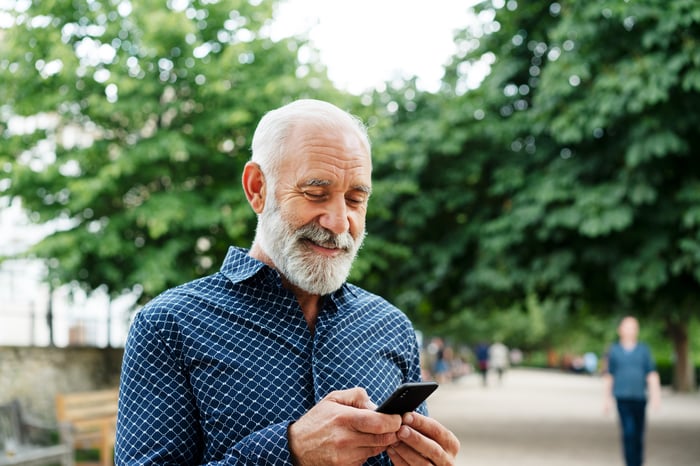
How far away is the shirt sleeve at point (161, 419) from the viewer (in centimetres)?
191

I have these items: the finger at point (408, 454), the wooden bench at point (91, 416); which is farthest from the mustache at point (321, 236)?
the wooden bench at point (91, 416)

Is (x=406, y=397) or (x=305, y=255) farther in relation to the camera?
(x=305, y=255)

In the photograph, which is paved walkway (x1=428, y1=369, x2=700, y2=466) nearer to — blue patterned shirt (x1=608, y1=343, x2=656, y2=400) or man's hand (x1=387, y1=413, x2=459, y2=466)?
blue patterned shirt (x1=608, y1=343, x2=656, y2=400)

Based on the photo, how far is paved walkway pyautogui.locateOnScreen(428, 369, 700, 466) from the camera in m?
13.5

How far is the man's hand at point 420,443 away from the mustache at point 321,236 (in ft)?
1.72

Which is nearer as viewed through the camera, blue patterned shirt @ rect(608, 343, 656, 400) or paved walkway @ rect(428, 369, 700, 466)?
blue patterned shirt @ rect(608, 343, 656, 400)

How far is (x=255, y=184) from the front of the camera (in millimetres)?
2348

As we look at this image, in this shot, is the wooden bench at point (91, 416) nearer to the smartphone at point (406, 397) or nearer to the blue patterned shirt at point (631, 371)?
the blue patterned shirt at point (631, 371)

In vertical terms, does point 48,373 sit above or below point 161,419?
below

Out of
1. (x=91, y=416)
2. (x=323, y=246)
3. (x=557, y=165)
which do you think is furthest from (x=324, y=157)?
(x=557, y=165)

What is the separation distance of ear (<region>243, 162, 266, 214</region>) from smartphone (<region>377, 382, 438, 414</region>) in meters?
0.74

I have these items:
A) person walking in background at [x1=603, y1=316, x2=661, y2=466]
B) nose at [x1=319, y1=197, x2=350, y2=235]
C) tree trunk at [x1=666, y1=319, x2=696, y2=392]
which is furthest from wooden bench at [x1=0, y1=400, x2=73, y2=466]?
tree trunk at [x1=666, y1=319, x2=696, y2=392]

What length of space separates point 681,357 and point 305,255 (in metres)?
34.2

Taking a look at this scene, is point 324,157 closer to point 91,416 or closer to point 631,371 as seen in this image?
point 631,371
